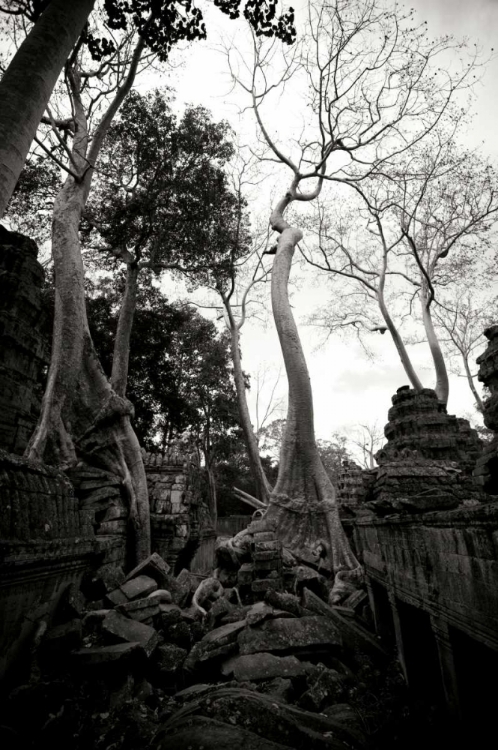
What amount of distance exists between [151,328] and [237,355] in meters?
3.62

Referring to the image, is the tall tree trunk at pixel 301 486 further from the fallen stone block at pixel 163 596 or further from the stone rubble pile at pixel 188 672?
the fallen stone block at pixel 163 596

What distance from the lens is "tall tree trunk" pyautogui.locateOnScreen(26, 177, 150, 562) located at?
6.63 m

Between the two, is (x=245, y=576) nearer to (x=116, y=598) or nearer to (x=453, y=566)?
(x=116, y=598)

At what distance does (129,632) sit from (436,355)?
1340 centimetres

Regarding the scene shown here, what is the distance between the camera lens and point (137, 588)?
4.02 m

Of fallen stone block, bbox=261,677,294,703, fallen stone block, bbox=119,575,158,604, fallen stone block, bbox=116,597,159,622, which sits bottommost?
fallen stone block, bbox=261,677,294,703

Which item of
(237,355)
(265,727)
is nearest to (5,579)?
(265,727)

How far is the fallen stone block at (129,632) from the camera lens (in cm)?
310

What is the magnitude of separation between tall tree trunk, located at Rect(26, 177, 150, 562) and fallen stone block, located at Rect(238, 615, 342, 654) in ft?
Result: 12.8

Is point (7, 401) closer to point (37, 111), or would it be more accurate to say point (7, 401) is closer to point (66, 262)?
point (66, 262)

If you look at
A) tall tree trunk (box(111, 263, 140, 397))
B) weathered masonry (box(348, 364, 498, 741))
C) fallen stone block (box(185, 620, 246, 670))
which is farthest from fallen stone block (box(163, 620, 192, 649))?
tall tree trunk (box(111, 263, 140, 397))

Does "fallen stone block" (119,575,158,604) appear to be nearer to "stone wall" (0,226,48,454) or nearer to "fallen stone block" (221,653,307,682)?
"fallen stone block" (221,653,307,682)

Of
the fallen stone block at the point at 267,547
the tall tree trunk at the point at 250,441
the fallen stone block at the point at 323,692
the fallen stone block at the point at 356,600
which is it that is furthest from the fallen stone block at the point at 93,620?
the tall tree trunk at the point at 250,441

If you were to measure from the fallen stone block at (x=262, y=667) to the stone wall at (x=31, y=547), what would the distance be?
59.4 inches
